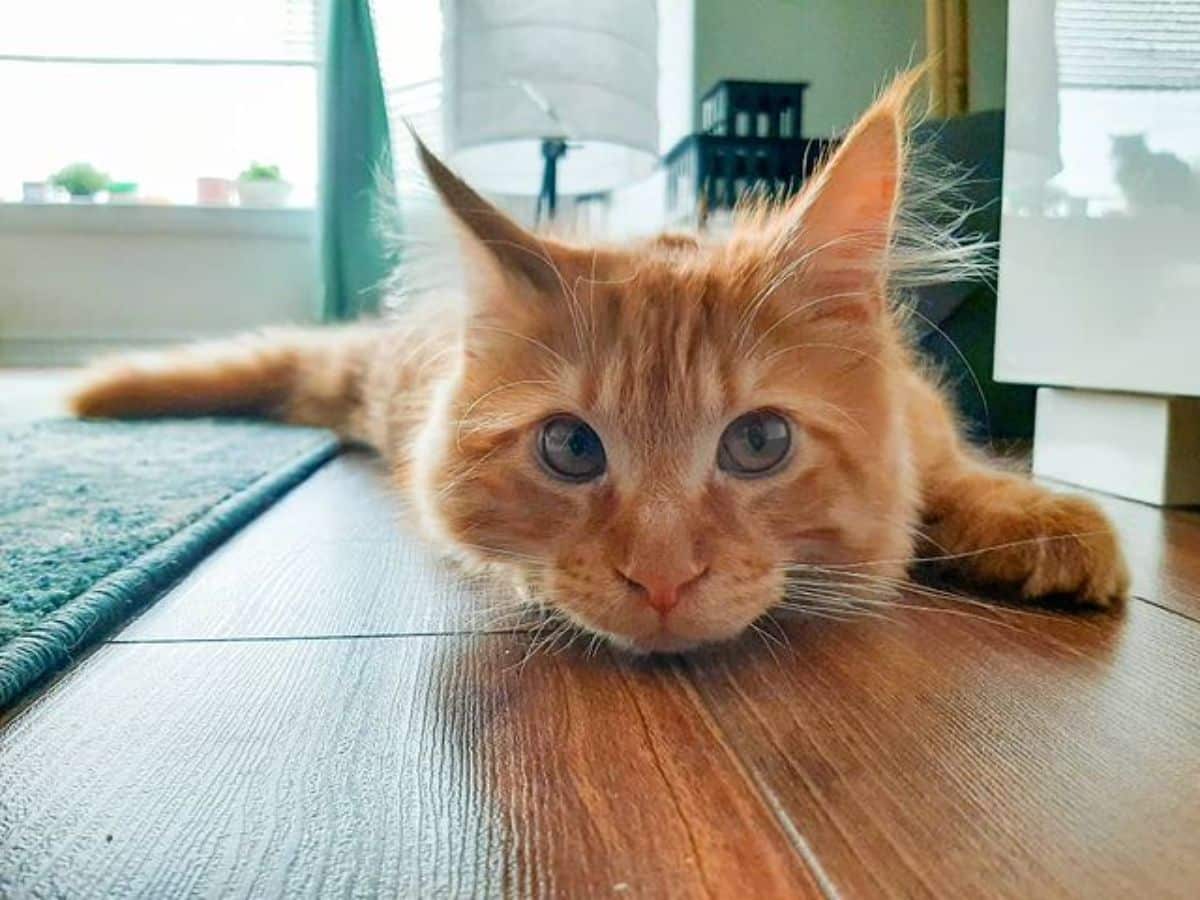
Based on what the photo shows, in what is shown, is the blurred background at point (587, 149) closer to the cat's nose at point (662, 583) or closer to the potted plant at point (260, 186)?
the potted plant at point (260, 186)

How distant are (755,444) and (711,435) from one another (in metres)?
0.05

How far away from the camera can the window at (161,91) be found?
166 inches

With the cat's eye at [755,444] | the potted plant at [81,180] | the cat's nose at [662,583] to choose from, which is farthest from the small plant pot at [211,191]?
the cat's nose at [662,583]

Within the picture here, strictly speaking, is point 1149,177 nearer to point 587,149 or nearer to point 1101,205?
point 1101,205

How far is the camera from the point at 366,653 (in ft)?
2.89

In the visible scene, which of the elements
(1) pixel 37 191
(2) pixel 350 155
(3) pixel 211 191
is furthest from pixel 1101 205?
(1) pixel 37 191

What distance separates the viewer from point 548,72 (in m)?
2.63

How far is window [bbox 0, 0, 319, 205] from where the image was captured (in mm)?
4219

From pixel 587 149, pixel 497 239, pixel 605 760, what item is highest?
pixel 587 149

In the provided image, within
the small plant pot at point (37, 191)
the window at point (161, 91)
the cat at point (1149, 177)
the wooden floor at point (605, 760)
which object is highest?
→ the window at point (161, 91)

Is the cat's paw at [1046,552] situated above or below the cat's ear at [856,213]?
below

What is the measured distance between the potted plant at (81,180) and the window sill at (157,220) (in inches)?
3.0

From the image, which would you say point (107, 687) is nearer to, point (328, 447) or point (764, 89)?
point (328, 447)

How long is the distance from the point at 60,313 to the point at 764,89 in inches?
116
